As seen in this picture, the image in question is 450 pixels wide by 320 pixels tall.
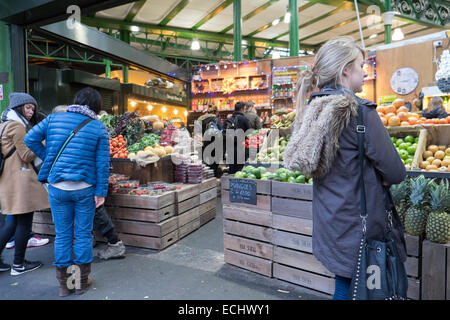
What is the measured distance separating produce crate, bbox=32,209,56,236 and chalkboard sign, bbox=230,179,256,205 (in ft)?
8.17

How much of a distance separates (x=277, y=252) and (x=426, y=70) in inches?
262

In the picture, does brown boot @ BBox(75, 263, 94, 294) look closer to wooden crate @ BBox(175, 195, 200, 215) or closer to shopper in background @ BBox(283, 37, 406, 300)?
Answer: wooden crate @ BBox(175, 195, 200, 215)

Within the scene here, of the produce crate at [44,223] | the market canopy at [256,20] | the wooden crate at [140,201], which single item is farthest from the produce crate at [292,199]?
the market canopy at [256,20]

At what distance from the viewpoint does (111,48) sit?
27.5 ft

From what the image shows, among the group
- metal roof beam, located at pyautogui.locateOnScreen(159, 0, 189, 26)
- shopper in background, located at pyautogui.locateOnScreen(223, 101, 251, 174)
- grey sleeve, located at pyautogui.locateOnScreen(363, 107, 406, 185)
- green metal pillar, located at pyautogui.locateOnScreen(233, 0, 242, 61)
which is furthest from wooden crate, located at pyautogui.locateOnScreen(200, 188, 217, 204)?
metal roof beam, located at pyautogui.locateOnScreen(159, 0, 189, 26)

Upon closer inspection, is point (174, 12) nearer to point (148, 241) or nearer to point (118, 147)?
point (118, 147)

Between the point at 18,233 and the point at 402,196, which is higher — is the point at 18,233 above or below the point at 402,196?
below

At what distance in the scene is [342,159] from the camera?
4.82 feet

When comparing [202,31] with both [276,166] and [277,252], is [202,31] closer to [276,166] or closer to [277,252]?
[276,166]

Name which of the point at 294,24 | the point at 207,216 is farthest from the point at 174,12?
the point at 207,216

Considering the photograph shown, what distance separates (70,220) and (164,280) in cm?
94

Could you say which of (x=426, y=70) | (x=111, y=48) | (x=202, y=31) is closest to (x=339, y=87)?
(x=426, y=70)

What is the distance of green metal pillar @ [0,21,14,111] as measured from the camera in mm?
4910

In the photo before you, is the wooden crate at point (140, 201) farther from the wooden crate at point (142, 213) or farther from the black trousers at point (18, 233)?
the black trousers at point (18, 233)
